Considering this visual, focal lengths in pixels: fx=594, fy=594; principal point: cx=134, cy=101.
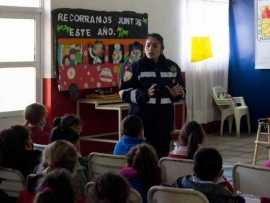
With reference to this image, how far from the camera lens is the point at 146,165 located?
3256 millimetres

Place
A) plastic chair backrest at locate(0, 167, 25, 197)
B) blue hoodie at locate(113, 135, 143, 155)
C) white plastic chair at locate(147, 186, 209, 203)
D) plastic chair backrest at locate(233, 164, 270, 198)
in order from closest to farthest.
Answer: white plastic chair at locate(147, 186, 209, 203)
plastic chair backrest at locate(233, 164, 270, 198)
plastic chair backrest at locate(0, 167, 25, 197)
blue hoodie at locate(113, 135, 143, 155)

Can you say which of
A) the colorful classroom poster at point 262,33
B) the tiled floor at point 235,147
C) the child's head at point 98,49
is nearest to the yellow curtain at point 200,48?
the colorful classroom poster at point 262,33

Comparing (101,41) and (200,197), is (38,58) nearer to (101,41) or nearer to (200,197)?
(101,41)

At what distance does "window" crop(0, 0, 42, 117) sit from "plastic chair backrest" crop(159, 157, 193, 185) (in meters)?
3.18

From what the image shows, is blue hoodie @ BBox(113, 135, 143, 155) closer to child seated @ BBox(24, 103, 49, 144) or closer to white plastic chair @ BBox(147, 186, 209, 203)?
child seated @ BBox(24, 103, 49, 144)

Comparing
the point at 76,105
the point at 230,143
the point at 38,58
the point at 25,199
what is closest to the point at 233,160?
the point at 230,143

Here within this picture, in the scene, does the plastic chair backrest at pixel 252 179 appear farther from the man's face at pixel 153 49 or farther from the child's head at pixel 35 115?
the child's head at pixel 35 115

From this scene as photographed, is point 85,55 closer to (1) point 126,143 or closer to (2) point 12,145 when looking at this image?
(1) point 126,143

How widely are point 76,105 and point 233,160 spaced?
6.85 ft

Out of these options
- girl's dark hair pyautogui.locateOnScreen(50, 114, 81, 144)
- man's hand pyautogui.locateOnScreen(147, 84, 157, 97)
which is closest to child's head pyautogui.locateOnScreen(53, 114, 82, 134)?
girl's dark hair pyautogui.locateOnScreen(50, 114, 81, 144)

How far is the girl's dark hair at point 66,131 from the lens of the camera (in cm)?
419

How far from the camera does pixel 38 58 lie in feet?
22.7

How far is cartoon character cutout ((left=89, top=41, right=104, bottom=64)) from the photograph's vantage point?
7292 mm

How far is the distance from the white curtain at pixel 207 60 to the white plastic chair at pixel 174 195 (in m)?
6.43
